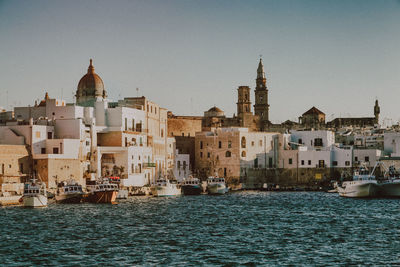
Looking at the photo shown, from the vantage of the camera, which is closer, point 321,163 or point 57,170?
point 57,170

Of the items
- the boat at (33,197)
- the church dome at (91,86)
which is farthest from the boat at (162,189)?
the boat at (33,197)

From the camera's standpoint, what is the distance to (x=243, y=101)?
102m

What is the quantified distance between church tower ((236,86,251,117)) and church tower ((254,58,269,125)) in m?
5.25

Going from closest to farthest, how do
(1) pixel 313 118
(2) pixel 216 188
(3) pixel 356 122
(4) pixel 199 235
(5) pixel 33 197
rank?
1. (4) pixel 199 235
2. (5) pixel 33 197
3. (2) pixel 216 188
4. (1) pixel 313 118
5. (3) pixel 356 122

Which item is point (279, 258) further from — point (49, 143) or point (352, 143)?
→ point (352, 143)

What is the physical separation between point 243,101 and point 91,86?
31.8 meters

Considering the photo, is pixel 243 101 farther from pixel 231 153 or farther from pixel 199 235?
pixel 199 235

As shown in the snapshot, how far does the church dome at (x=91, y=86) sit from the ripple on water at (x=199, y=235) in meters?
25.7

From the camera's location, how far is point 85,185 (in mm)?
64438

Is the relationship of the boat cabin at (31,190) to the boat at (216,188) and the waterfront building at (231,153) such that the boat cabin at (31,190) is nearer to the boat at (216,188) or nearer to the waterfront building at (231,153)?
the boat at (216,188)

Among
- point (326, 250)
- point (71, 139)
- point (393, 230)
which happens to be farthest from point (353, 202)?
point (326, 250)

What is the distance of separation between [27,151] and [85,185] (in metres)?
6.48

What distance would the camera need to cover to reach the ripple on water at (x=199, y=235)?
2761cm

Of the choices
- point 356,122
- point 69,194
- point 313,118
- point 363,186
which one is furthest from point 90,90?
point 356,122
